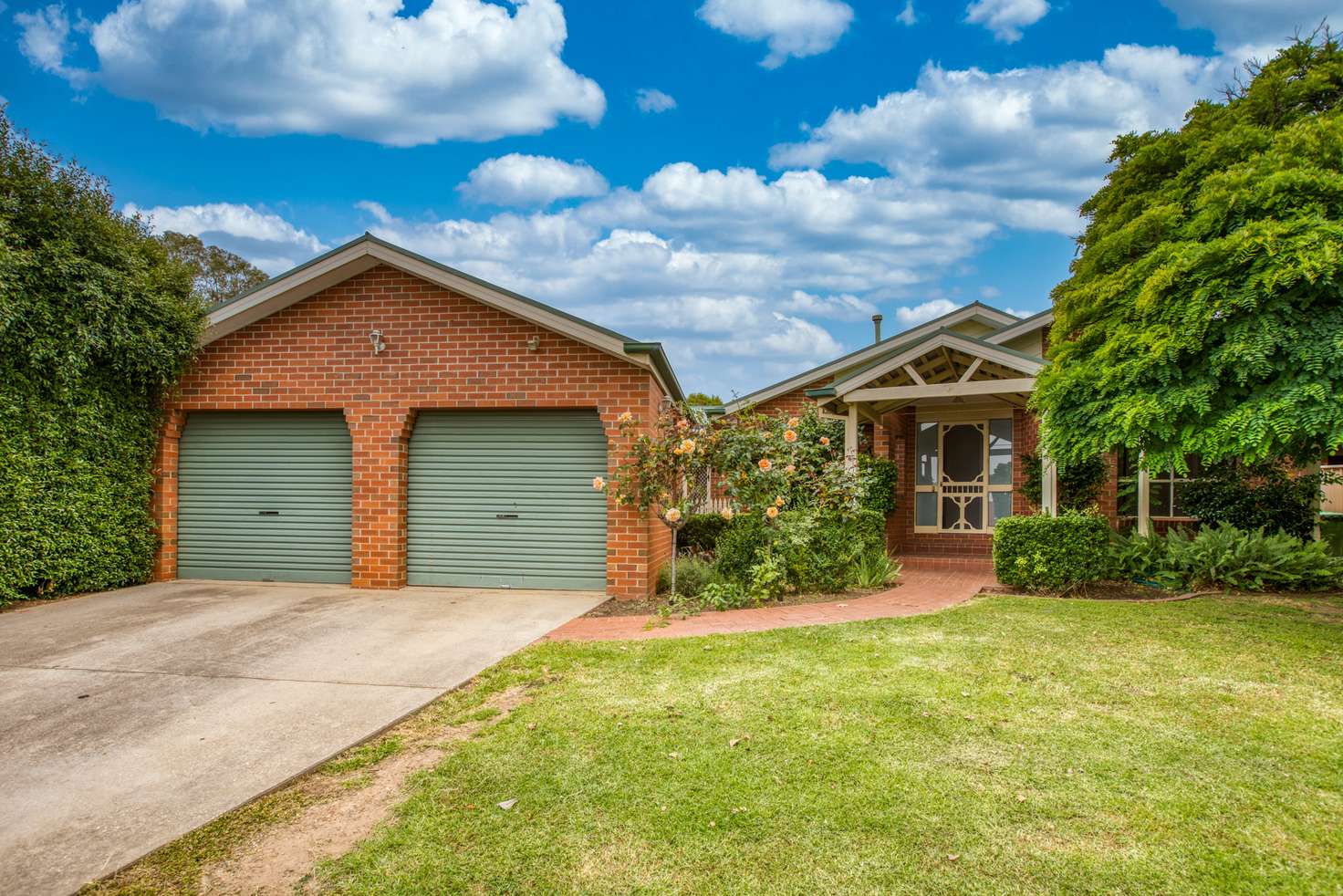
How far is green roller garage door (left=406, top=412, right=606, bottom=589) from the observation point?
29.1 ft

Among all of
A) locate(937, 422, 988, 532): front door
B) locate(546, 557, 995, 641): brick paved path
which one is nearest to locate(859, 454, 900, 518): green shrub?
locate(937, 422, 988, 532): front door

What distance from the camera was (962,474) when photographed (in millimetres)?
13195

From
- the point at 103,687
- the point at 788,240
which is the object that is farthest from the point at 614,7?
the point at 103,687

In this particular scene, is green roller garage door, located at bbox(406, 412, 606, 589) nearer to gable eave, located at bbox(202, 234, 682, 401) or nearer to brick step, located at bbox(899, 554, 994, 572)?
gable eave, located at bbox(202, 234, 682, 401)

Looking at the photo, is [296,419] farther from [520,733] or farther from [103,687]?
[520,733]

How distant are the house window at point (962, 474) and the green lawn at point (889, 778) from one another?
7325mm

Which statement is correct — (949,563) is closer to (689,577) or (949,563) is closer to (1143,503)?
(1143,503)

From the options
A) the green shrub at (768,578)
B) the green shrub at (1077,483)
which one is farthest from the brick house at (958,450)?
the green shrub at (768,578)

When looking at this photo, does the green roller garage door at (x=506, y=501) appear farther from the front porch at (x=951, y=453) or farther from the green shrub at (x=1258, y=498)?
the green shrub at (x=1258, y=498)

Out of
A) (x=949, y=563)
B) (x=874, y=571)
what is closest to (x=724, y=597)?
(x=874, y=571)

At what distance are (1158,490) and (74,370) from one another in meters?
15.8

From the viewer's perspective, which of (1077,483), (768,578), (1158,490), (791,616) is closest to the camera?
(791,616)

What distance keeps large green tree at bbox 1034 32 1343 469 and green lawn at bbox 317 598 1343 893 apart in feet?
6.29

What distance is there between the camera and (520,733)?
3.89 meters
